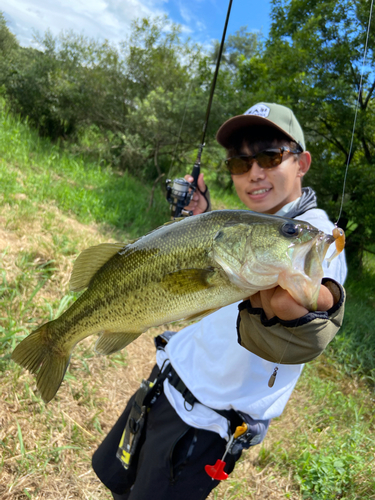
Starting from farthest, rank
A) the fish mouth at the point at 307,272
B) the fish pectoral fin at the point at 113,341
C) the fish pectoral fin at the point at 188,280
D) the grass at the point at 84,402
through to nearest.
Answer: the grass at the point at 84,402, the fish pectoral fin at the point at 113,341, the fish pectoral fin at the point at 188,280, the fish mouth at the point at 307,272

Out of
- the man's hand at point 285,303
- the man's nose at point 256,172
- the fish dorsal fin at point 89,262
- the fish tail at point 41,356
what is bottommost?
the fish tail at point 41,356

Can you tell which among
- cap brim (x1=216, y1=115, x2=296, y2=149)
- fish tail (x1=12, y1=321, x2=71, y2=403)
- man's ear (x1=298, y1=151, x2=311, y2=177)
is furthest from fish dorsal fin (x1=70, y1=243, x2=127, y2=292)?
man's ear (x1=298, y1=151, x2=311, y2=177)

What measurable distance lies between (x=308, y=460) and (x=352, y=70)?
10.4 metres

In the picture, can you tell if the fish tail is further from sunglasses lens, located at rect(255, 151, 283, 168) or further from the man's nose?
sunglasses lens, located at rect(255, 151, 283, 168)

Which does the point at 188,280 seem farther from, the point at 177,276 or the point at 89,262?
the point at 89,262

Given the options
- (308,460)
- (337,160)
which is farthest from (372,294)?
(308,460)

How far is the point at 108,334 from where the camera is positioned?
1.56m

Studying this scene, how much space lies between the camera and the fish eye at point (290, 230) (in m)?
1.21

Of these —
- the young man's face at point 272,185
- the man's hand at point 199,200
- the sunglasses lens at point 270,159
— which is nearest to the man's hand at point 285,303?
the young man's face at point 272,185

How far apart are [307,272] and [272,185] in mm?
987

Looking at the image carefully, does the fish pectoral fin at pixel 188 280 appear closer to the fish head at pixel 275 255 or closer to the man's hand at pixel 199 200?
the fish head at pixel 275 255

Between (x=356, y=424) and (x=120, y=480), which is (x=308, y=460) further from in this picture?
(x=120, y=480)

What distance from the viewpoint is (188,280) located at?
4.47 feet

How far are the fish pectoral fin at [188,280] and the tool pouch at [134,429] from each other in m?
0.87
